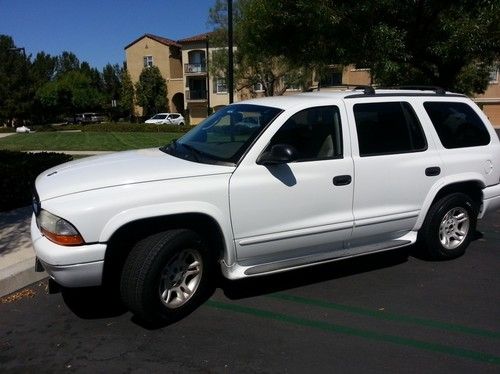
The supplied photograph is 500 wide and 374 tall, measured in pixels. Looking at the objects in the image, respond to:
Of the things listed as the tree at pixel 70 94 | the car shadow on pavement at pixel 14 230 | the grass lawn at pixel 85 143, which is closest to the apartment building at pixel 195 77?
the tree at pixel 70 94

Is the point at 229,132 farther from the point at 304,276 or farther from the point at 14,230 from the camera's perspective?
the point at 14,230

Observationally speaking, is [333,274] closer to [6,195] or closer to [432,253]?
[432,253]

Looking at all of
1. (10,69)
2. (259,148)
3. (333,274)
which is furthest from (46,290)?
(10,69)

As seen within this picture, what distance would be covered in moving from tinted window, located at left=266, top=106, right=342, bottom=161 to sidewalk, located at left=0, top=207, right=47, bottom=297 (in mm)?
2646

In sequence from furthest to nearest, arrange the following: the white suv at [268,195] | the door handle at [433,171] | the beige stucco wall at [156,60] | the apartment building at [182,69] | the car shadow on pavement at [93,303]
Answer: the beige stucco wall at [156,60]
the apartment building at [182,69]
the door handle at [433,171]
the car shadow on pavement at [93,303]
the white suv at [268,195]

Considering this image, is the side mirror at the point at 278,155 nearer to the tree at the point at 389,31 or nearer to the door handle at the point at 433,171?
the door handle at the point at 433,171

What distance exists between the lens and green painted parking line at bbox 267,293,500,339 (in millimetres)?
3939

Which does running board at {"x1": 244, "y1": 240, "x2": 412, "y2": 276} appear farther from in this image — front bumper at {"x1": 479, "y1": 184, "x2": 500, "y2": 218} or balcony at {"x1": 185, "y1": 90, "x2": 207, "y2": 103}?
balcony at {"x1": 185, "y1": 90, "x2": 207, "y2": 103}

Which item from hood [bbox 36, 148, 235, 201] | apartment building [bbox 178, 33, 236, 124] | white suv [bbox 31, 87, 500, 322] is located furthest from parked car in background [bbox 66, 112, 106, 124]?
white suv [bbox 31, 87, 500, 322]

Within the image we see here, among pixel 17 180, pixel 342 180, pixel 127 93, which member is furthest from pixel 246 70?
pixel 342 180

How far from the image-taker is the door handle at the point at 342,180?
14.8 feet

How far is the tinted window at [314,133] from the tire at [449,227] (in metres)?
1.42

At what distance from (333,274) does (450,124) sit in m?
2.00

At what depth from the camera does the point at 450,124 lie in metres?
5.42
